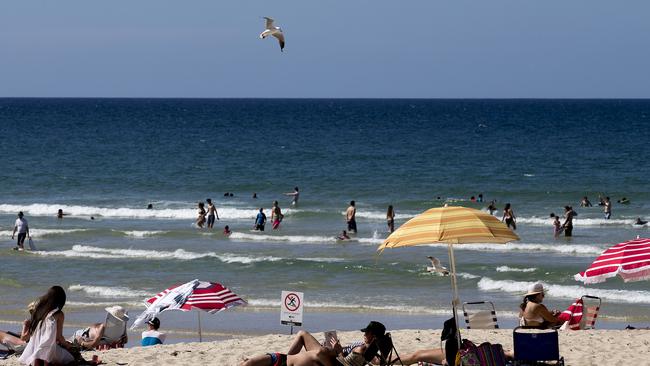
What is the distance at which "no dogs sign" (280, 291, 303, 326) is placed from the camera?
1370 cm

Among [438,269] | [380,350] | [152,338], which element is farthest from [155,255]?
[380,350]

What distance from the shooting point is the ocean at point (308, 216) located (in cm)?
2002

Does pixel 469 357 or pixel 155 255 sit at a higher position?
pixel 155 255

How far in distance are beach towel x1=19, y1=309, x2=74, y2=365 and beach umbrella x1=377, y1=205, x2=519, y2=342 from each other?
328 cm

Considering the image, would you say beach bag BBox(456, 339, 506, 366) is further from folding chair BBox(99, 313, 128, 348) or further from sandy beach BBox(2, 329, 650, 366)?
folding chair BBox(99, 313, 128, 348)

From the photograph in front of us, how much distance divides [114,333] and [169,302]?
1093 millimetres

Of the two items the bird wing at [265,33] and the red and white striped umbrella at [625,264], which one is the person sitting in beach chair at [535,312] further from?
the bird wing at [265,33]

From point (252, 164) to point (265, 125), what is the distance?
44.1 metres

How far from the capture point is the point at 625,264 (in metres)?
12.7

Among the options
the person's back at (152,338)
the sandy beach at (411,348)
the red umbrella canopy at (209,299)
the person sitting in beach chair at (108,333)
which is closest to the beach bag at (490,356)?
the sandy beach at (411,348)

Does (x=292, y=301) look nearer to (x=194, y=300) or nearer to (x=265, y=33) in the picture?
(x=194, y=300)

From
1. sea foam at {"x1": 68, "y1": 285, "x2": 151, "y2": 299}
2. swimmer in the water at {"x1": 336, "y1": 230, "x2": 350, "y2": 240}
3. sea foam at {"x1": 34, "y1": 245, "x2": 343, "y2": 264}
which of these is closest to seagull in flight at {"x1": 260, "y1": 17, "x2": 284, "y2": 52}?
sea foam at {"x1": 68, "y1": 285, "x2": 151, "y2": 299}

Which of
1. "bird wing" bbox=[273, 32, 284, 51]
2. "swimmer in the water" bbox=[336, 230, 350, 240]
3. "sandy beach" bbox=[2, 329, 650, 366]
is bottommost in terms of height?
"sandy beach" bbox=[2, 329, 650, 366]

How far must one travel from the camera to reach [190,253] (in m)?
27.3
